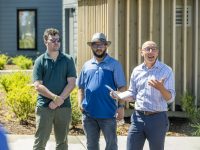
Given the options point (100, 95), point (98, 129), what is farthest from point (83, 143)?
point (100, 95)

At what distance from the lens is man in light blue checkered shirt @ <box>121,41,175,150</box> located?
5.40 metres

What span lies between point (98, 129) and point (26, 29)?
60.8ft

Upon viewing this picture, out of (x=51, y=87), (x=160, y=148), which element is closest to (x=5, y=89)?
(x=51, y=87)

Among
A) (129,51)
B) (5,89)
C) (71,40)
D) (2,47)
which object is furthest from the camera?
(2,47)

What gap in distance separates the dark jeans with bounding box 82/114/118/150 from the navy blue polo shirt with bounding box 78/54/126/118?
0.24 feet

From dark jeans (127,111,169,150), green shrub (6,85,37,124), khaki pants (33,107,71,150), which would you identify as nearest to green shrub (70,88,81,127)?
green shrub (6,85,37,124)

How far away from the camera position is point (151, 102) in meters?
5.41

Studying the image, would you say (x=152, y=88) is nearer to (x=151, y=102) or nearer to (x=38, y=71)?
(x=151, y=102)

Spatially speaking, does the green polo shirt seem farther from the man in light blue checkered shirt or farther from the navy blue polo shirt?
the man in light blue checkered shirt

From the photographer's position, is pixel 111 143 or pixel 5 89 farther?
pixel 5 89

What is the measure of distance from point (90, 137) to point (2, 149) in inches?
154

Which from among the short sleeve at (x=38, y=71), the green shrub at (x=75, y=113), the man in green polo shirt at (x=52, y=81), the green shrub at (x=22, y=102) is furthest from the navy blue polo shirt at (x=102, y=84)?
the green shrub at (x=22, y=102)

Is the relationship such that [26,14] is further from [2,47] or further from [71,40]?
[71,40]

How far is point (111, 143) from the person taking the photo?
5.95 metres
